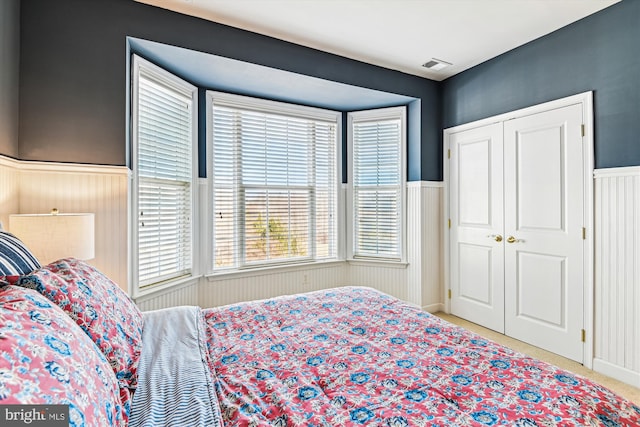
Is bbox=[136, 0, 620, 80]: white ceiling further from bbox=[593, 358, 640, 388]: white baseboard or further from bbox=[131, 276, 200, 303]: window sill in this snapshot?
bbox=[593, 358, 640, 388]: white baseboard

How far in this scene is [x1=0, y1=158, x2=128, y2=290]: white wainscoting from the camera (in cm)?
197

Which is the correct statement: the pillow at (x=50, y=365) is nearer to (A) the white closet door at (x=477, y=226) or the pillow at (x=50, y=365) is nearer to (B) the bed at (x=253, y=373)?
(B) the bed at (x=253, y=373)

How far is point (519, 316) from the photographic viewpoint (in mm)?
3033

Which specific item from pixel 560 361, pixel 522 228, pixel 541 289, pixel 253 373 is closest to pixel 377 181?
pixel 522 228

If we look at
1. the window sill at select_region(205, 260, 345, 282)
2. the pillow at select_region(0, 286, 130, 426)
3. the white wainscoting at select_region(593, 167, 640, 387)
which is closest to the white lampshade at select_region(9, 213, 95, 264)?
the pillow at select_region(0, 286, 130, 426)

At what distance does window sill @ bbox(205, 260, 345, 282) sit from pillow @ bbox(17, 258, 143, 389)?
1.95m

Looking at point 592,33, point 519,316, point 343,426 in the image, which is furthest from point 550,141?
point 343,426

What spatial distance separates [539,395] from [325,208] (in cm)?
302

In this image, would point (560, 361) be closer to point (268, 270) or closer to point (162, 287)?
point (268, 270)

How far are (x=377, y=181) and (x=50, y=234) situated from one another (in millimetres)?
3114

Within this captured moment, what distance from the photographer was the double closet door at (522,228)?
8.64 ft

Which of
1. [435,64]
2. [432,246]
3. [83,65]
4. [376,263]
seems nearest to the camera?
[83,65]

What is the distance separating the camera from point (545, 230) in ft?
9.21

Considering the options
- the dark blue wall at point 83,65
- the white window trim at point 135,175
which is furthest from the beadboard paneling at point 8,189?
the white window trim at point 135,175
